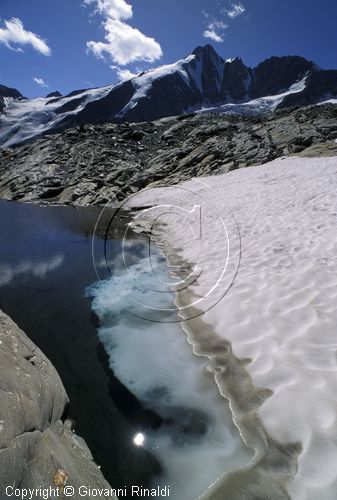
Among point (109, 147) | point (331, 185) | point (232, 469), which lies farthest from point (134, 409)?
point (109, 147)

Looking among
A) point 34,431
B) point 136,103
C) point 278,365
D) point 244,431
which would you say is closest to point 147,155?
point 278,365

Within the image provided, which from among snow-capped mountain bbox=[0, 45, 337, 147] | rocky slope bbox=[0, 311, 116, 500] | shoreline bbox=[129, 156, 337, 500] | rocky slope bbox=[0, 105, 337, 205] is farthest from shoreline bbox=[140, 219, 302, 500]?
snow-capped mountain bbox=[0, 45, 337, 147]

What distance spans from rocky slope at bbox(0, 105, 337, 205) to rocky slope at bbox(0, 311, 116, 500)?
88.9 ft

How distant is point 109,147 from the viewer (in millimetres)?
43781

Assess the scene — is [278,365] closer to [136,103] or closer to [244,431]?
[244,431]

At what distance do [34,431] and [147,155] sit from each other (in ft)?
137

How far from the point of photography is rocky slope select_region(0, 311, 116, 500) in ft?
9.09

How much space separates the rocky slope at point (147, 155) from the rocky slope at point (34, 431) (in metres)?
27.1

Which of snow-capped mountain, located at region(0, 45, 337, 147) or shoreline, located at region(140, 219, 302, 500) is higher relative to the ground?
snow-capped mountain, located at region(0, 45, 337, 147)

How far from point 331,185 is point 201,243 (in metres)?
8.81

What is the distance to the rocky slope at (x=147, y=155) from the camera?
3247 cm

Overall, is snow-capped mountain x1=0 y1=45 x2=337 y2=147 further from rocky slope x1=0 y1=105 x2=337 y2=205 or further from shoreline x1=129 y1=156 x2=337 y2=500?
shoreline x1=129 y1=156 x2=337 y2=500

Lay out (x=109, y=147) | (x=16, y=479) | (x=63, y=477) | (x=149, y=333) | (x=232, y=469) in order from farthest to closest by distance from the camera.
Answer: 1. (x=109, y=147)
2. (x=149, y=333)
3. (x=232, y=469)
4. (x=63, y=477)
5. (x=16, y=479)

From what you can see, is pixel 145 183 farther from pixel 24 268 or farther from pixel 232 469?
pixel 232 469
